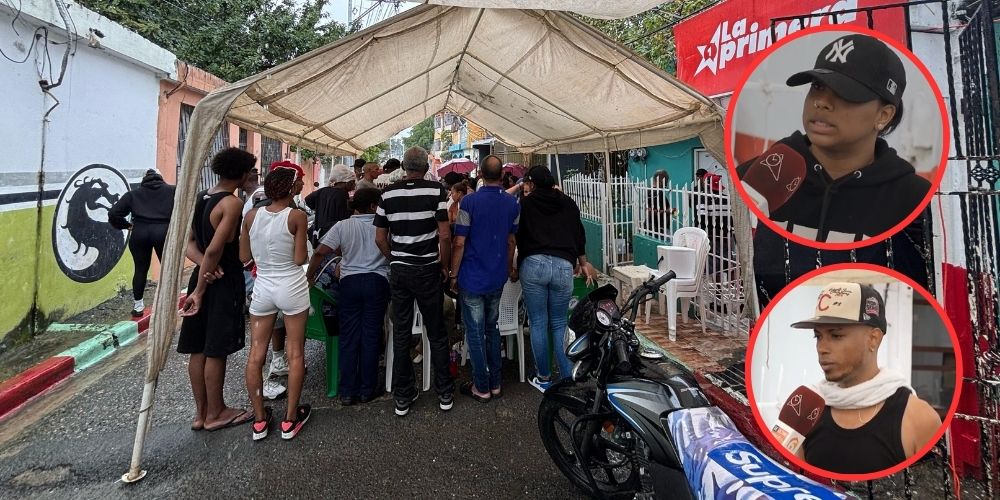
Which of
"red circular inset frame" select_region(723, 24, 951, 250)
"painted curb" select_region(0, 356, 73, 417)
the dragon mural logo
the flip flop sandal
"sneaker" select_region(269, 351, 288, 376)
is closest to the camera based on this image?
"red circular inset frame" select_region(723, 24, 951, 250)

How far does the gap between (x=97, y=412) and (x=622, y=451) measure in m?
3.65

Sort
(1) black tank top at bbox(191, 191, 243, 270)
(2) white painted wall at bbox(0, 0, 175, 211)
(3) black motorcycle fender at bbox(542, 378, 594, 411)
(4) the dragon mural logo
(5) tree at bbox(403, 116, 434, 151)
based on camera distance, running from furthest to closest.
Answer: (5) tree at bbox(403, 116, 434, 151)
(4) the dragon mural logo
(2) white painted wall at bbox(0, 0, 175, 211)
(1) black tank top at bbox(191, 191, 243, 270)
(3) black motorcycle fender at bbox(542, 378, 594, 411)

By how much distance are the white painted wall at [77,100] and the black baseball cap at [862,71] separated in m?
6.12

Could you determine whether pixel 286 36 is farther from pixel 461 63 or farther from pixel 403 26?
pixel 403 26

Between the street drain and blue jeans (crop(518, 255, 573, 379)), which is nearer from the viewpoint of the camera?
the street drain

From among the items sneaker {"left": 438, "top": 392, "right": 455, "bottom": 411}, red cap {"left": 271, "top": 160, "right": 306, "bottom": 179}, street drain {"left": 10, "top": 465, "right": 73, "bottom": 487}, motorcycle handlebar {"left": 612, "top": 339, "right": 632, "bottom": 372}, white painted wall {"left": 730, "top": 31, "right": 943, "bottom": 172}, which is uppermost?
red cap {"left": 271, "top": 160, "right": 306, "bottom": 179}

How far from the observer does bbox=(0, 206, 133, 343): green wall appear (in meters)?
4.24

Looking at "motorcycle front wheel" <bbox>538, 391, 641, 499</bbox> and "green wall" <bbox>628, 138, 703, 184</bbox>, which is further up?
"green wall" <bbox>628, 138, 703, 184</bbox>

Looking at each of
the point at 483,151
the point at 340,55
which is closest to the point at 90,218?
the point at 340,55

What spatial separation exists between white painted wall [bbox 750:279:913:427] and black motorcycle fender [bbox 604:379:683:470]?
0.52 meters

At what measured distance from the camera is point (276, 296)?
2840mm

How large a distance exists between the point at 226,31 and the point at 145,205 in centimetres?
622

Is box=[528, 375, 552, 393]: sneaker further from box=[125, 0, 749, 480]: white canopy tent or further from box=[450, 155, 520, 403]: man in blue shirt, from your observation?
box=[125, 0, 749, 480]: white canopy tent

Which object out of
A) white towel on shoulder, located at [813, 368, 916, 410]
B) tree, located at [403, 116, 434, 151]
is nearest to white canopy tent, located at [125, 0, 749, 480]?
white towel on shoulder, located at [813, 368, 916, 410]
